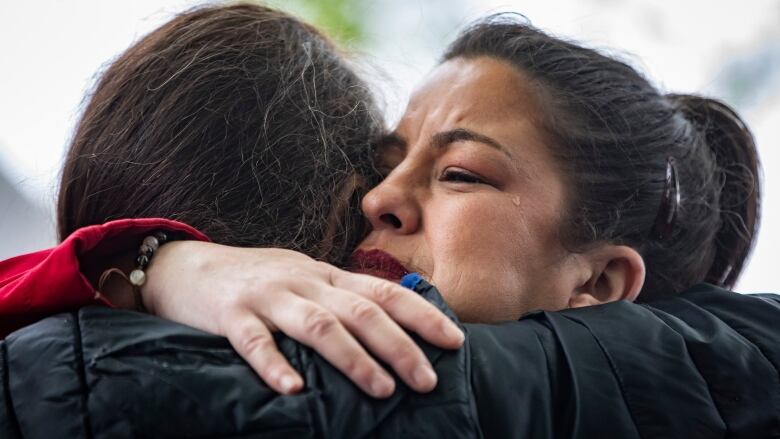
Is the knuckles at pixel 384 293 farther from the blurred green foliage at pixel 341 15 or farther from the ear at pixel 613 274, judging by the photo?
the blurred green foliage at pixel 341 15

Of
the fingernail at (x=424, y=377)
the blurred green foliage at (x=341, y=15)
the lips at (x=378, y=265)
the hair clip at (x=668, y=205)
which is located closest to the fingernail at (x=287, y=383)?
the fingernail at (x=424, y=377)

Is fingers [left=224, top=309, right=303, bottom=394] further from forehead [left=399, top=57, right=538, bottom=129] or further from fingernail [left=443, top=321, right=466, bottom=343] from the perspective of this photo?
forehead [left=399, top=57, right=538, bottom=129]

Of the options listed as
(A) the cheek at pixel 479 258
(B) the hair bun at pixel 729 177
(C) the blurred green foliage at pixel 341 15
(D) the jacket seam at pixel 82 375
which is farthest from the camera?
(C) the blurred green foliage at pixel 341 15

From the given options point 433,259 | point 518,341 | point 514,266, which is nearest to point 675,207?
point 514,266

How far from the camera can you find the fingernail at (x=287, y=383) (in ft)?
2.16

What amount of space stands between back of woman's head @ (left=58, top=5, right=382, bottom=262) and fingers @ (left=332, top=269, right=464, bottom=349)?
1.22 ft

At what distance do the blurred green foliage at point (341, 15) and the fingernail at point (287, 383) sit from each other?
101 cm

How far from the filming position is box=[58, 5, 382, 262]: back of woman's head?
1130mm

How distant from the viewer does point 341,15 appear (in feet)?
6.29

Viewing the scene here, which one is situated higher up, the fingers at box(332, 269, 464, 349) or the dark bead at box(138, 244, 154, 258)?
the fingers at box(332, 269, 464, 349)

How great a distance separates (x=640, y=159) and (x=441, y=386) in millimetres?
709

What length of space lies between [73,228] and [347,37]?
2.33 ft

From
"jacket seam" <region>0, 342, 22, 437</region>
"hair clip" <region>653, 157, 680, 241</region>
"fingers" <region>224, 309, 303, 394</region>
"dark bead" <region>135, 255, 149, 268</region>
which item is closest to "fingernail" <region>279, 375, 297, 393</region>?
"fingers" <region>224, 309, 303, 394</region>

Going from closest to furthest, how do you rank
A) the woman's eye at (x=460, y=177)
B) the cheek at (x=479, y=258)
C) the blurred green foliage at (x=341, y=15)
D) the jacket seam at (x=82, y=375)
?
1. the jacket seam at (x=82, y=375)
2. the cheek at (x=479, y=258)
3. the woman's eye at (x=460, y=177)
4. the blurred green foliage at (x=341, y=15)
